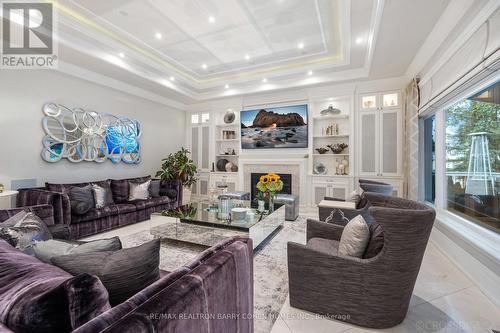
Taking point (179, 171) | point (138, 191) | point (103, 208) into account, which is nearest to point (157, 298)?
point (103, 208)

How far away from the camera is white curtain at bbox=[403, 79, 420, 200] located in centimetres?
388

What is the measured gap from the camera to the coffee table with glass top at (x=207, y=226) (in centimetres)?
286

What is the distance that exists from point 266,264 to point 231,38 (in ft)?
11.3

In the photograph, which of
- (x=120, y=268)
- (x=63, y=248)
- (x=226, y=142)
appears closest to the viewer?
(x=120, y=268)

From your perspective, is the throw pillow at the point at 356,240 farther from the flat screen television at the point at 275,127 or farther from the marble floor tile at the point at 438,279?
the flat screen television at the point at 275,127

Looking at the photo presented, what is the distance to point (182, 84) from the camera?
217 inches

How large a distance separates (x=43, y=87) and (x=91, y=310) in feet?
14.8

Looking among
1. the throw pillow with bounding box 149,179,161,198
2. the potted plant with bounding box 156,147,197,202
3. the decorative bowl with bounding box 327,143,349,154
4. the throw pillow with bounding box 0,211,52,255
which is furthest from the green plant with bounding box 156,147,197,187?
the throw pillow with bounding box 0,211,52,255

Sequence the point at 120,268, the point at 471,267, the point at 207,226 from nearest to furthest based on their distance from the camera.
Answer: the point at 120,268 → the point at 471,267 → the point at 207,226

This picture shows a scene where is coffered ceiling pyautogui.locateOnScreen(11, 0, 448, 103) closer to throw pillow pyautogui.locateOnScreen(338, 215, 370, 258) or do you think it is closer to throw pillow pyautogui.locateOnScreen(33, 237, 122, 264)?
throw pillow pyautogui.locateOnScreen(338, 215, 370, 258)

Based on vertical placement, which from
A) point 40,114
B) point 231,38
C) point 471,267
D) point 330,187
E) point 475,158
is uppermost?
point 231,38

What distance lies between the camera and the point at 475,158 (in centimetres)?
260

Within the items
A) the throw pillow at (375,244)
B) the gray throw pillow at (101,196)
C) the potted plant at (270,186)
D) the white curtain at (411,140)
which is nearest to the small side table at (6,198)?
the gray throw pillow at (101,196)

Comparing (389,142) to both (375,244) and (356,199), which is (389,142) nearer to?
(356,199)
